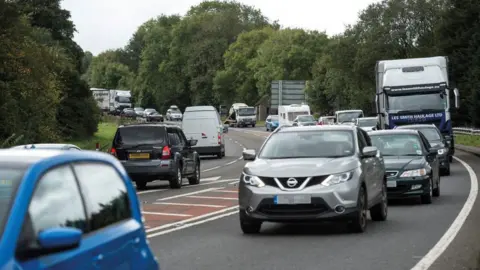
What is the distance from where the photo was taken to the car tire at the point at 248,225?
14.9m

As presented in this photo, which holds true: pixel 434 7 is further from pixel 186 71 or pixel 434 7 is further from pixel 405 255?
pixel 405 255

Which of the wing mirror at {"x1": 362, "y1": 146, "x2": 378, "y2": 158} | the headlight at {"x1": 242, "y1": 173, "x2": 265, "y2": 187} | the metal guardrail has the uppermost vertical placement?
the wing mirror at {"x1": 362, "y1": 146, "x2": 378, "y2": 158}

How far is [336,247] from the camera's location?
13320 mm

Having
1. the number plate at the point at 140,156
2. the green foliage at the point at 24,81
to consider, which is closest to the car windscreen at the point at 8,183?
the number plate at the point at 140,156

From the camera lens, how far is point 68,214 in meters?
5.72

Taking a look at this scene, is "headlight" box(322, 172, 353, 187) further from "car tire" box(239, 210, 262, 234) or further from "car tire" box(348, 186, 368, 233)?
"car tire" box(239, 210, 262, 234)

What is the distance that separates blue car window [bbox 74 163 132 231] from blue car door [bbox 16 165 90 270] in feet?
0.46

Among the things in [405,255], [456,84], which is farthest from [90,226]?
[456,84]

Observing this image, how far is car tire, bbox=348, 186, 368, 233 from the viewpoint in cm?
1477

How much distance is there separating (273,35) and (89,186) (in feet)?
→ 455

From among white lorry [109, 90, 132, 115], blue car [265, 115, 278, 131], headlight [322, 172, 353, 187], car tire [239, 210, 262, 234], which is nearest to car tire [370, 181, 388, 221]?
headlight [322, 172, 353, 187]

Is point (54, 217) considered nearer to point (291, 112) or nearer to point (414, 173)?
point (414, 173)

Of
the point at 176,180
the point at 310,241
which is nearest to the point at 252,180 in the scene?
the point at 310,241

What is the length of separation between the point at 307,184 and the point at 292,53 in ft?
383
